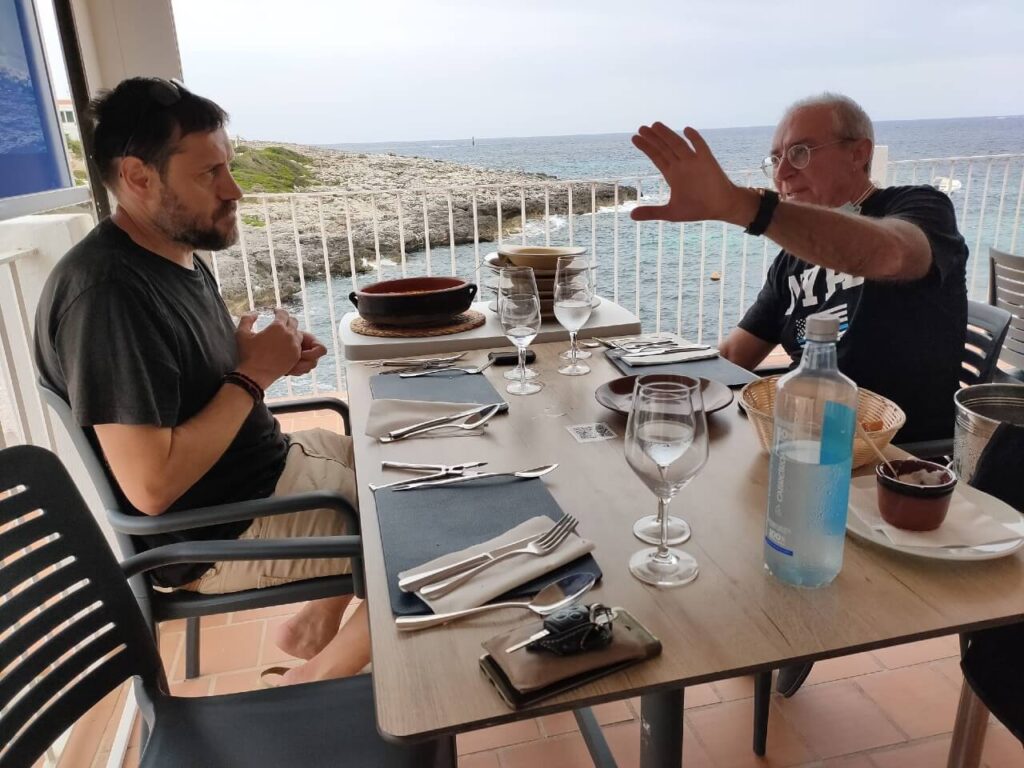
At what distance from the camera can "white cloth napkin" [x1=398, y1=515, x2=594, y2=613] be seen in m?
0.79

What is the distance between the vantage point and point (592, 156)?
28156mm

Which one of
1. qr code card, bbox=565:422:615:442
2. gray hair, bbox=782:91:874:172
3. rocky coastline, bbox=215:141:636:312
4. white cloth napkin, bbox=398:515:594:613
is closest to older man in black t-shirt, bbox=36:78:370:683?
qr code card, bbox=565:422:615:442

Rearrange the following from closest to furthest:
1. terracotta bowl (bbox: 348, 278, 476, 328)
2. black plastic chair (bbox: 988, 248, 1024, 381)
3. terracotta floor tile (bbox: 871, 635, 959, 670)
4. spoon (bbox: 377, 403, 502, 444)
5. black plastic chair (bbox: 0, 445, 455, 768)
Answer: black plastic chair (bbox: 0, 445, 455, 768) < spoon (bbox: 377, 403, 502, 444) < terracotta floor tile (bbox: 871, 635, 959, 670) < terracotta bowl (bbox: 348, 278, 476, 328) < black plastic chair (bbox: 988, 248, 1024, 381)

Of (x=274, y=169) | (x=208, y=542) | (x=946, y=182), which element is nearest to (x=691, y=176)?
(x=208, y=542)

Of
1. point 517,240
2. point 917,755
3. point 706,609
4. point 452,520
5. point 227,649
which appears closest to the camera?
point 706,609

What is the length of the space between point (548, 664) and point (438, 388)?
0.98m

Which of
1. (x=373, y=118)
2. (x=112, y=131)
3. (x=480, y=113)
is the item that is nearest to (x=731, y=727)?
(x=112, y=131)

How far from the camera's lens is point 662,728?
89 cm

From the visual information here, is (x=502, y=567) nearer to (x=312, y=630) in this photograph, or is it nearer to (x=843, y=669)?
(x=312, y=630)

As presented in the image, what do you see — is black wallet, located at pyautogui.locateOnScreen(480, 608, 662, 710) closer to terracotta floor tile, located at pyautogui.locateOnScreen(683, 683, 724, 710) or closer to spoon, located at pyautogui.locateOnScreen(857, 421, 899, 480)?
spoon, located at pyautogui.locateOnScreen(857, 421, 899, 480)

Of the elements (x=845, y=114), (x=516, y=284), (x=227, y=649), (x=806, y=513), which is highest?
(x=845, y=114)

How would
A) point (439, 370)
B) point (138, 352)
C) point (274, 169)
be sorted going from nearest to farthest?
point (138, 352)
point (439, 370)
point (274, 169)

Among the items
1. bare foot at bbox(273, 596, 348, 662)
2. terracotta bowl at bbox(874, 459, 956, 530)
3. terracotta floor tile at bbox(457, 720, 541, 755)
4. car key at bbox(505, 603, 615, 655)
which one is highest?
terracotta bowl at bbox(874, 459, 956, 530)

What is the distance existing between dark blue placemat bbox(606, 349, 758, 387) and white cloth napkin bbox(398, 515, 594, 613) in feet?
2.49
